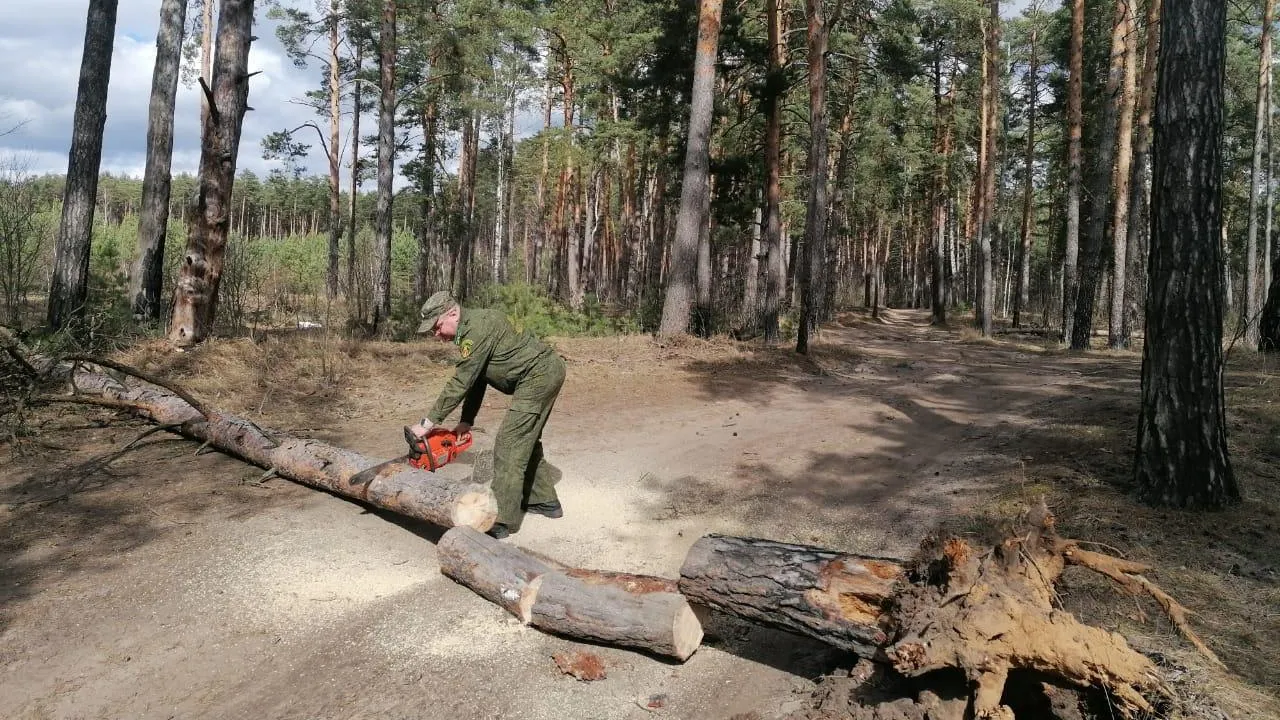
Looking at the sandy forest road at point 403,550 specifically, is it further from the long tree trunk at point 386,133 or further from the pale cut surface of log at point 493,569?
the long tree trunk at point 386,133

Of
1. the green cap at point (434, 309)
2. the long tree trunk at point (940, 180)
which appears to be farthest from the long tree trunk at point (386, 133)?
the long tree trunk at point (940, 180)

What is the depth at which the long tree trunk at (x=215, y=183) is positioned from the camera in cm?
1032

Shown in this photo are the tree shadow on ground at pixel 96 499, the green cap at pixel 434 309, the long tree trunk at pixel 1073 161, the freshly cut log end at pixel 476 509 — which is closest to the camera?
the tree shadow on ground at pixel 96 499

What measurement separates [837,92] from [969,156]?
11.2 meters

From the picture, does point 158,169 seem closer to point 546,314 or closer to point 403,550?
point 546,314

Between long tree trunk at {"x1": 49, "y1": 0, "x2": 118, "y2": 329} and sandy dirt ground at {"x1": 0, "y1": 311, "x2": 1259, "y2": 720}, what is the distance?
10.8 ft

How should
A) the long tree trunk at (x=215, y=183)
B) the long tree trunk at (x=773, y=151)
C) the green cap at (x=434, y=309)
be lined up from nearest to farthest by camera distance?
the green cap at (x=434, y=309)
the long tree trunk at (x=215, y=183)
the long tree trunk at (x=773, y=151)

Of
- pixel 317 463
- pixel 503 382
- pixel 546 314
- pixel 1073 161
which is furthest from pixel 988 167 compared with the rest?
pixel 317 463

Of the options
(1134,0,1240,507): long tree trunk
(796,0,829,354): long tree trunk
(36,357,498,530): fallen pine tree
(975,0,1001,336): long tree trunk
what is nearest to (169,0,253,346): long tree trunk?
(36,357,498,530): fallen pine tree

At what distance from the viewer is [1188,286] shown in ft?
16.4

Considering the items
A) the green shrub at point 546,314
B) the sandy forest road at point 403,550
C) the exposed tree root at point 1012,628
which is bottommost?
the sandy forest road at point 403,550

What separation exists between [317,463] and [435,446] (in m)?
1.59

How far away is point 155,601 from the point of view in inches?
164

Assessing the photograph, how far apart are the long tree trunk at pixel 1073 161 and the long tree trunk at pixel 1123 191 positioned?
0.87m
